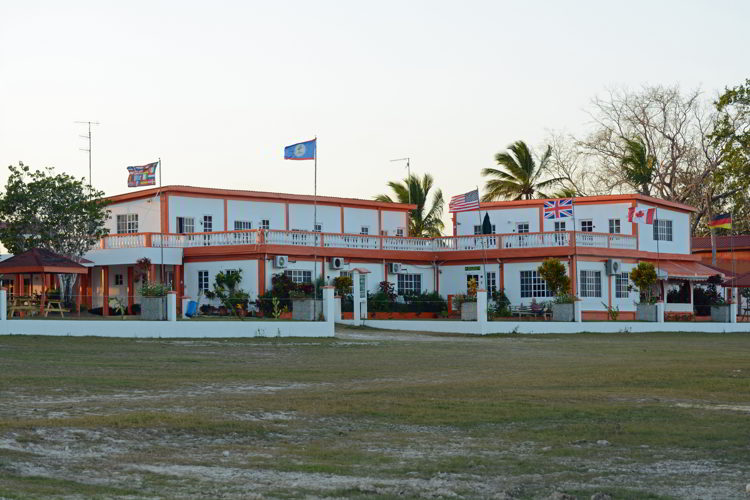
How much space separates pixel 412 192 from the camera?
2781 inches

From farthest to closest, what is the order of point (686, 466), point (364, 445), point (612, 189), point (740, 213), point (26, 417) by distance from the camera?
point (740, 213), point (612, 189), point (26, 417), point (364, 445), point (686, 466)

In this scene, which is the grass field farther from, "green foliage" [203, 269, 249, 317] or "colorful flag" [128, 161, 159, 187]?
"colorful flag" [128, 161, 159, 187]

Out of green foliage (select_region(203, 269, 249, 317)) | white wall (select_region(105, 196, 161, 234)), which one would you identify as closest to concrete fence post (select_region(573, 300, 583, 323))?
green foliage (select_region(203, 269, 249, 317))

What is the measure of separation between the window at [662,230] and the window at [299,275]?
659 inches

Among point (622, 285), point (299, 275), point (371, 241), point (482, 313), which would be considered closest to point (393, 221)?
point (371, 241)

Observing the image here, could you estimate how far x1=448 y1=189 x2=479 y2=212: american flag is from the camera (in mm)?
47125

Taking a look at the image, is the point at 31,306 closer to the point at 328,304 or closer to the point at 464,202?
the point at 328,304

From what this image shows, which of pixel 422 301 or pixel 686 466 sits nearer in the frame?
pixel 686 466

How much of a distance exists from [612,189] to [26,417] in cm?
5885

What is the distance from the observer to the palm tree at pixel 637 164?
2638 inches

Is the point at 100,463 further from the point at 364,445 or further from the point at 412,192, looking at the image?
the point at 412,192

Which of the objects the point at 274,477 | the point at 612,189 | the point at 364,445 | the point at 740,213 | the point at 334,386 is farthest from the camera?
the point at 740,213

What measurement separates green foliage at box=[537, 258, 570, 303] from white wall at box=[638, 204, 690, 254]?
6836mm

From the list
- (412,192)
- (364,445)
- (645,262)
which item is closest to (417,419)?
(364,445)
